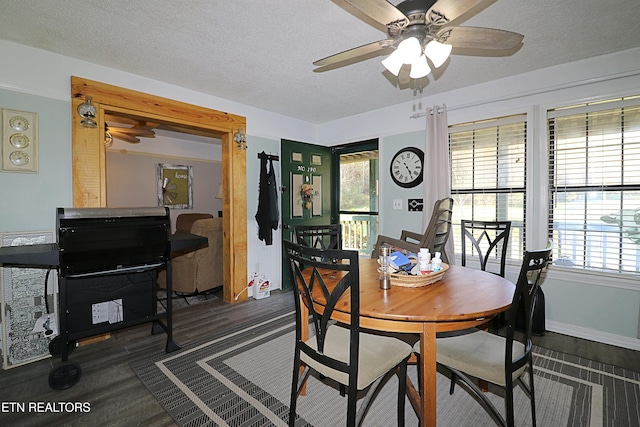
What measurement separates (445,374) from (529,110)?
8.61 ft

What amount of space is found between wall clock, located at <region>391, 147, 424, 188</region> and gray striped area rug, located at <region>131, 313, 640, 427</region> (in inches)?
84.0

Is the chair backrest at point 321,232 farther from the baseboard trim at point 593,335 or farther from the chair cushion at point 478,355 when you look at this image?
the baseboard trim at point 593,335

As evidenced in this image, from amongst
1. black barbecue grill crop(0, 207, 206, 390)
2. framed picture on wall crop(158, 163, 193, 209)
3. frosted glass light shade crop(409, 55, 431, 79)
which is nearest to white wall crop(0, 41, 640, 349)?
black barbecue grill crop(0, 207, 206, 390)

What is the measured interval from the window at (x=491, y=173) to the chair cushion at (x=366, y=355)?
2269mm

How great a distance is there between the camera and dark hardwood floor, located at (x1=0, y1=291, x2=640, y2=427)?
5.66 feet

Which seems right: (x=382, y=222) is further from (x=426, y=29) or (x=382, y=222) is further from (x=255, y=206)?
(x=426, y=29)

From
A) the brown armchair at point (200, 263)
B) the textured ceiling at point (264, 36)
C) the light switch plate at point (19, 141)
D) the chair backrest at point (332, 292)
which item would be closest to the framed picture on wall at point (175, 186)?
the brown armchair at point (200, 263)

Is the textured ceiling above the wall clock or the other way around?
above

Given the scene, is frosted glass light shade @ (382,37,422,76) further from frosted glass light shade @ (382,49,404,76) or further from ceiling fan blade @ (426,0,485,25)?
ceiling fan blade @ (426,0,485,25)

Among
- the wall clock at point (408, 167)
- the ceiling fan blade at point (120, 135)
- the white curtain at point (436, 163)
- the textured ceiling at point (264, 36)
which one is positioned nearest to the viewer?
the textured ceiling at point (264, 36)

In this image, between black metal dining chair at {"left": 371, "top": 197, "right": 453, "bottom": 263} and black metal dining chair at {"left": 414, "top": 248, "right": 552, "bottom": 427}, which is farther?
black metal dining chair at {"left": 371, "top": 197, "right": 453, "bottom": 263}

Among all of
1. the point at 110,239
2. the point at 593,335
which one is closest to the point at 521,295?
the point at 593,335

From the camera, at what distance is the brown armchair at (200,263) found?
3729 millimetres

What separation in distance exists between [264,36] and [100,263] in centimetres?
205
